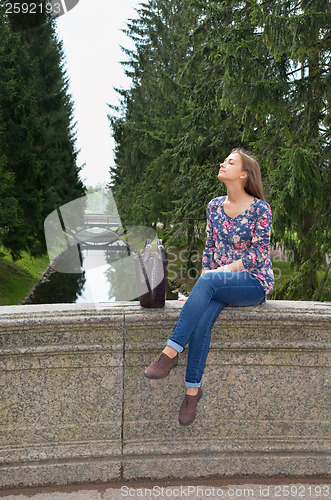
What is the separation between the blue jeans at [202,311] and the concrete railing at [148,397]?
0.09 m

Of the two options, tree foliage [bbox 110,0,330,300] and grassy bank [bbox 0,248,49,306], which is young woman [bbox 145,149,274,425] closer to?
tree foliage [bbox 110,0,330,300]

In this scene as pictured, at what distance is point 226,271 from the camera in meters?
2.95

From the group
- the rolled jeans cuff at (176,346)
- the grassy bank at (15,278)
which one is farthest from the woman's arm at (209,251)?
the grassy bank at (15,278)

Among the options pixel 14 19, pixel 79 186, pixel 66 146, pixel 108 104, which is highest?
pixel 14 19

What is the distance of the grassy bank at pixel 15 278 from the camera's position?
15.3 m

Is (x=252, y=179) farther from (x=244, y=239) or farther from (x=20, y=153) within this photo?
(x=20, y=153)

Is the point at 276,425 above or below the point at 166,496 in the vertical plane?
above

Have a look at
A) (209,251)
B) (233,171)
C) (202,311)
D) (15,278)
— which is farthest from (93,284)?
(202,311)

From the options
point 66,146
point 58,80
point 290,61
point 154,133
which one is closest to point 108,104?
point 58,80

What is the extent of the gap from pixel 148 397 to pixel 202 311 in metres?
0.64

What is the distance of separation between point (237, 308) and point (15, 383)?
1.38 m

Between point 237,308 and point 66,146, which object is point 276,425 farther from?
point 66,146

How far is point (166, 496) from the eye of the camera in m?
2.71

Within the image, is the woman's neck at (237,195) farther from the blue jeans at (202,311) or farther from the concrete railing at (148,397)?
the concrete railing at (148,397)
